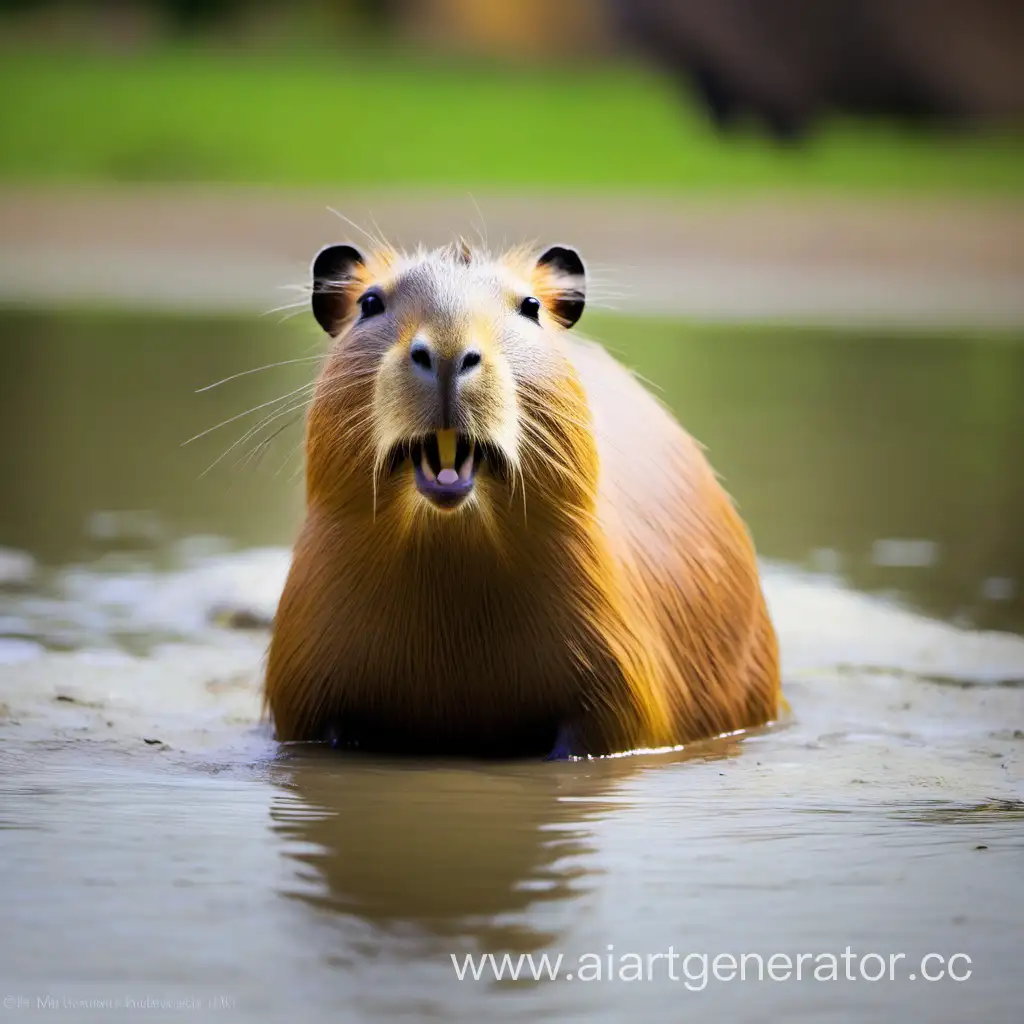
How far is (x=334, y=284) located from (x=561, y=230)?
12.0m

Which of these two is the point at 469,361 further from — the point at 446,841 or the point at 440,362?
the point at 446,841

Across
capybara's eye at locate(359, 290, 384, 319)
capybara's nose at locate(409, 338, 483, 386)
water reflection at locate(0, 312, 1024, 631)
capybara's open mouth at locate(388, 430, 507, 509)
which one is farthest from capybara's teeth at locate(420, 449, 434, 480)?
water reflection at locate(0, 312, 1024, 631)

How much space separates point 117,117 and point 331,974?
18.4m

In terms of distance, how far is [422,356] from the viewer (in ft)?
13.0

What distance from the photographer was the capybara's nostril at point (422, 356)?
3.93m

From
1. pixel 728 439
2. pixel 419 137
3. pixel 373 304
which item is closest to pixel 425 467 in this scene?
pixel 373 304

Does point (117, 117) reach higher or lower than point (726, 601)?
higher

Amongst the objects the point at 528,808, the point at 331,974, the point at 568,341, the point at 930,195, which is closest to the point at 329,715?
the point at 528,808

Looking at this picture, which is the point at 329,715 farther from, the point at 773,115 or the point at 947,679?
the point at 773,115

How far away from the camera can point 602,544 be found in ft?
14.4

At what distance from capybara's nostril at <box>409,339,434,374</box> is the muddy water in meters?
0.80

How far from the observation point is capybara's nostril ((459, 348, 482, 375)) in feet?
12.9

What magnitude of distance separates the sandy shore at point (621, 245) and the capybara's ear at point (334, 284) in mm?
10218

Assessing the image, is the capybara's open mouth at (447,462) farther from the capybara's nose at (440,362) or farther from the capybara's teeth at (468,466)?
the capybara's nose at (440,362)
